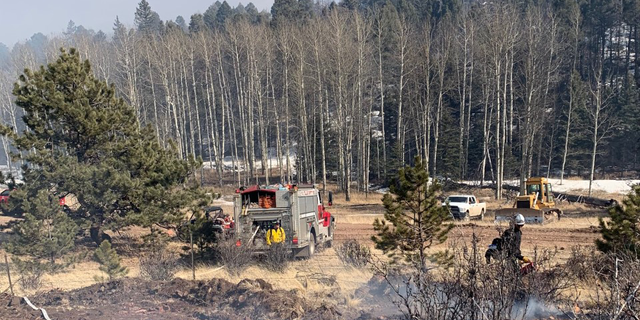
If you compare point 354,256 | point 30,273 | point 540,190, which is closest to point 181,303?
point 354,256

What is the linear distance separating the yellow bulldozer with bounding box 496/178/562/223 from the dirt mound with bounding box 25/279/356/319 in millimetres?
17180

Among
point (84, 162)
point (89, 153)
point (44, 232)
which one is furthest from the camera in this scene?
point (84, 162)

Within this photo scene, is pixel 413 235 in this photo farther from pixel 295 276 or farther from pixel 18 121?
pixel 18 121

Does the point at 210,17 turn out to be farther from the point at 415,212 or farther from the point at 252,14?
the point at 415,212

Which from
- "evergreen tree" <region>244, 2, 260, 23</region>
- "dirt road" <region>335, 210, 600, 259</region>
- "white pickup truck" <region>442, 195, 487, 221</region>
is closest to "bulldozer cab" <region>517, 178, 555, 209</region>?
"dirt road" <region>335, 210, 600, 259</region>

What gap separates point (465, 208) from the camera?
31438 mm

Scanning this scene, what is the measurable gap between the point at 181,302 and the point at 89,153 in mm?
11294

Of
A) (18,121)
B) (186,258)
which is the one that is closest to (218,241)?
(186,258)

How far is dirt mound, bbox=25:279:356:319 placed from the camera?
1152 cm

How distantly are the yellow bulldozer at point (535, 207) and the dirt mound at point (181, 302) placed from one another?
17180 millimetres

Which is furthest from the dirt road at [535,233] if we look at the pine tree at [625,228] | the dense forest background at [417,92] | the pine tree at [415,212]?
the dense forest background at [417,92]

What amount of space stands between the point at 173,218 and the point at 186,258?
7.94ft

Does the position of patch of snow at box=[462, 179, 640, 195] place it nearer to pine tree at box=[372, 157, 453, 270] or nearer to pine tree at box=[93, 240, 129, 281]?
pine tree at box=[372, 157, 453, 270]

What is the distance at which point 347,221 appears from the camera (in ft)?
108
